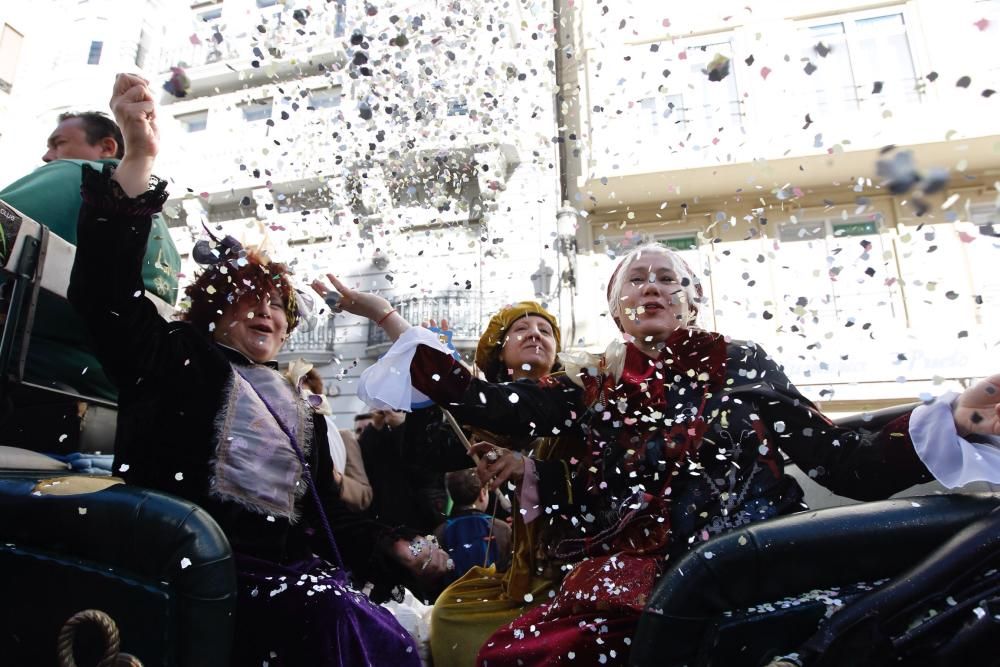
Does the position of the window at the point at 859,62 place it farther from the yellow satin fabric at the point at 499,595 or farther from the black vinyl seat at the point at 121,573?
the black vinyl seat at the point at 121,573

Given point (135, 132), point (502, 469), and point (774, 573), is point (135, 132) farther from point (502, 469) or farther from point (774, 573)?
point (774, 573)

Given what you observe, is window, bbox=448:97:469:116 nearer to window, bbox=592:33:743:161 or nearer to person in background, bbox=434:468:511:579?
person in background, bbox=434:468:511:579

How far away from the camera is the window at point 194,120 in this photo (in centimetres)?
1370

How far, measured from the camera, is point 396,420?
3.58m

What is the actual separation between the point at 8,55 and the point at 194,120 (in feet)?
21.4

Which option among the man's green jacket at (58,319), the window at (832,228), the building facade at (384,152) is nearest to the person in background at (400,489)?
the building facade at (384,152)

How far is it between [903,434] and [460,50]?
4.23 m

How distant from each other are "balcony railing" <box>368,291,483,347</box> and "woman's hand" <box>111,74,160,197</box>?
848 centimetres

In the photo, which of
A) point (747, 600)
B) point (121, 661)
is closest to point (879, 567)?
point (747, 600)

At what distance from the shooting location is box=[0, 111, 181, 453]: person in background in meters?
1.94

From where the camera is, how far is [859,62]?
32.6ft

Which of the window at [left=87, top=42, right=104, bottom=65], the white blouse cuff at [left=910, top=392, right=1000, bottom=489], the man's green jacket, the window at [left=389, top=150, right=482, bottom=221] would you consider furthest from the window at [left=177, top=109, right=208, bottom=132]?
the white blouse cuff at [left=910, top=392, right=1000, bottom=489]

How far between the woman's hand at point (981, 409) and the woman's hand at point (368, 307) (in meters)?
1.44

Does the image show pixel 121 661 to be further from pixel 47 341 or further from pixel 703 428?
pixel 703 428
